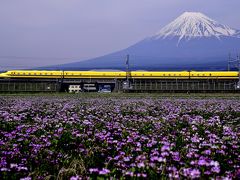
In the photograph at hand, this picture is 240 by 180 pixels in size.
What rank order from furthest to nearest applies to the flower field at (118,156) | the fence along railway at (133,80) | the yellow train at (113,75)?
1. the yellow train at (113,75)
2. the fence along railway at (133,80)
3. the flower field at (118,156)

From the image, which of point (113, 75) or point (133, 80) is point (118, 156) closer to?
point (133, 80)

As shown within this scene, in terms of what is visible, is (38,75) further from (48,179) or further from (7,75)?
(48,179)

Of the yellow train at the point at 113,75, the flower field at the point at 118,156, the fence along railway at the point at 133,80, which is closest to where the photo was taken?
the flower field at the point at 118,156

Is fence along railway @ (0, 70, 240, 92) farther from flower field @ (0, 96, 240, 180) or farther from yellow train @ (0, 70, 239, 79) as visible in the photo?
flower field @ (0, 96, 240, 180)

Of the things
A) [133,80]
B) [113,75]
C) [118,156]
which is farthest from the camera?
[113,75]

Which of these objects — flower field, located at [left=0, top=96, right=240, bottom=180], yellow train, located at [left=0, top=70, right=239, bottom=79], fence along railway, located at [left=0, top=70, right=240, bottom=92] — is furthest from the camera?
yellow train, located at [left=0, top=70, right=239, bottom=79]

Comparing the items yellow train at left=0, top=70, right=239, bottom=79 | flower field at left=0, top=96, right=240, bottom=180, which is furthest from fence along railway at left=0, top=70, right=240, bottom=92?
flower field at left=0, top=96, right=240, bottom=180

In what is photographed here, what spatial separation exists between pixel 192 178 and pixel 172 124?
484 cm

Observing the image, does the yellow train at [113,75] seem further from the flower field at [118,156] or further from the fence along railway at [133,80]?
the flower field at [118,156]

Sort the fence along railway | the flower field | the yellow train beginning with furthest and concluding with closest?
the yellow train
the fence along railway
the flower field

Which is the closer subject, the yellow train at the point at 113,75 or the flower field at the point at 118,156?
the flower field at the point at 118,156

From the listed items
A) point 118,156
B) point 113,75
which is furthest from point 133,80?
point 118,156

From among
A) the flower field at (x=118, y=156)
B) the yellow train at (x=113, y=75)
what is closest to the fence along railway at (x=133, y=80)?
the yellow train at (x=113, y=75)

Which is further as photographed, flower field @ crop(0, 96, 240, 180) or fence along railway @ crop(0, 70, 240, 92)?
fence along railway @ crop(0, 70, 240, 92)
